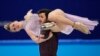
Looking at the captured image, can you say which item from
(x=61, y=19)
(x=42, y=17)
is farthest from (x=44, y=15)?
(x=61, y=19)

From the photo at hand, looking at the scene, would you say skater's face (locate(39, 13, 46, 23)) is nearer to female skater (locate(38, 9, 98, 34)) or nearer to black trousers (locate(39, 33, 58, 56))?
female skater (locate(38, 9, 98, 34))

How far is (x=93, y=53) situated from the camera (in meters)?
2.95

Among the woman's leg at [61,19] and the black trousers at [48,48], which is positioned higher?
the woman's leg at [61,19]

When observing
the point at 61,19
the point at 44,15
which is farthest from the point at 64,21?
the point at 44,15

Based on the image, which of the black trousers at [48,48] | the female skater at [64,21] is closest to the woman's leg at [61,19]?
the female skater at [64,21]

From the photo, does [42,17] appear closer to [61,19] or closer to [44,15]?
[44,15]

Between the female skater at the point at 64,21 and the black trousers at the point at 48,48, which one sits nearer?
the female skater at the point at 64,21

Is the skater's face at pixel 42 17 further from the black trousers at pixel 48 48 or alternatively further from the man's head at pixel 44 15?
the black trousers at pixel 48 48

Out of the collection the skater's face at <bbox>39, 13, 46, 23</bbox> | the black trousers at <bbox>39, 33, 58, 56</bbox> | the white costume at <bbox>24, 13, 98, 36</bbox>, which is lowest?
the black trousers at <bbox>39, 33, 58, 56</bbox>

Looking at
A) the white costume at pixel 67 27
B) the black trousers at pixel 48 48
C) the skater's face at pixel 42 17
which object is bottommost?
the black trousers at pixel 48 48

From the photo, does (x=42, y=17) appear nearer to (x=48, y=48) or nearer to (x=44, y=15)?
(x=44, y=15)

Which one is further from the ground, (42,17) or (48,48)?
(42,17)

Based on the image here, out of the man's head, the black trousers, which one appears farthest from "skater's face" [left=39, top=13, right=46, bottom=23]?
the black trousers

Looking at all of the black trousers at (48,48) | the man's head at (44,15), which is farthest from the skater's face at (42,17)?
the black trousers at (48,48)
